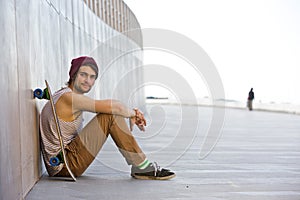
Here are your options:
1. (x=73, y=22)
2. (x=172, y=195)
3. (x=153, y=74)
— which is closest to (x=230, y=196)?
(x=172, y=195)

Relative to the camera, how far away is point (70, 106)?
551 cm

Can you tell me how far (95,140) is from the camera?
224 inches

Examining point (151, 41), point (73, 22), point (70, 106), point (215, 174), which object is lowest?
point (215, 174)

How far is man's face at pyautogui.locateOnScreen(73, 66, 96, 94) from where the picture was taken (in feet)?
18.7

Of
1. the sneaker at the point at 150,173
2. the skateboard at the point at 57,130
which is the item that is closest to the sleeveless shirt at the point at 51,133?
the skateboard at the point at 57,130

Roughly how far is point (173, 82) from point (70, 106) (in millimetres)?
3189

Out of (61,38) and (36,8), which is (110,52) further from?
(36,8)

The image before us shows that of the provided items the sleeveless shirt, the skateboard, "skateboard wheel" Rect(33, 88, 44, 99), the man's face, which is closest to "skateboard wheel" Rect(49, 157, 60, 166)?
the skateboard

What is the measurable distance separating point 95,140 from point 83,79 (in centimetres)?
65

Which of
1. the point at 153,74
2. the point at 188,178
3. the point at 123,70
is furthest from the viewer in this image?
the point at 123,70

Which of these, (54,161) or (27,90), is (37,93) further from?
(54,161)

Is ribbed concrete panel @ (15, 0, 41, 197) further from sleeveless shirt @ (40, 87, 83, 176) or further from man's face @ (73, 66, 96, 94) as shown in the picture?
man's face @ (73, 66, 96, 94)

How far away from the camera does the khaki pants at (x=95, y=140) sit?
5633 millimetres

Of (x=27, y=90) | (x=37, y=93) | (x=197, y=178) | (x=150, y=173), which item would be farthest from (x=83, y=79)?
(x=197, y=178)
